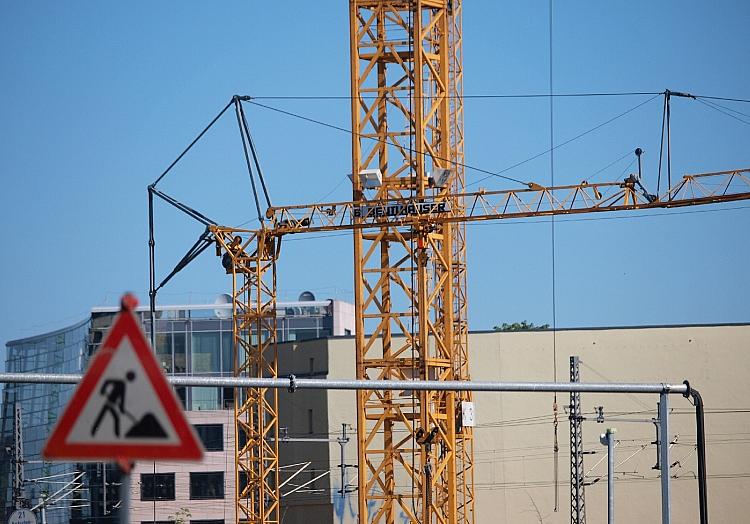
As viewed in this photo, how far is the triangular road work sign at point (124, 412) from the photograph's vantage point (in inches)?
315

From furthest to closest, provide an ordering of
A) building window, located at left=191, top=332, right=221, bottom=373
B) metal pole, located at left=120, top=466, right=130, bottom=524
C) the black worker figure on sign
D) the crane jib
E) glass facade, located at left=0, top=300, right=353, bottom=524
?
building window, located at left=191, top=332, right=221, bottom=373, glass facade, located at left=0, top=300, right=353, bottom=524, the crane jib, the black worker figure on sign, metal pole, located at left=120, top=466, right=130, bottom=524

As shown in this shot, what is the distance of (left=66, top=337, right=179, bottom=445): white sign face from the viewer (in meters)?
8.03

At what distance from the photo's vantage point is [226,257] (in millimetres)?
58281

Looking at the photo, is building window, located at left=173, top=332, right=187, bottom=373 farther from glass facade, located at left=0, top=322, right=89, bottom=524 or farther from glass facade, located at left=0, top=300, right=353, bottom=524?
glass facade, located at left=0, top=322, right=89, bottom=524

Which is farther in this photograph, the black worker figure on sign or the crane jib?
the crane jib

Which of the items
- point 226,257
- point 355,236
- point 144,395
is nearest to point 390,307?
point 355,236

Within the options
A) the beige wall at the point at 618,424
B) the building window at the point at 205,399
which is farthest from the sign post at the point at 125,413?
the building window at the point at 205,399

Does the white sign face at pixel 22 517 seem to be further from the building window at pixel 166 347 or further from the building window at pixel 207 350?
the building window at pixel 207 350

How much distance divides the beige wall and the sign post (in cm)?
6457

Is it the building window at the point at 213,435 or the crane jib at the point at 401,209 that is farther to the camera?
the building window at the point at 213,435

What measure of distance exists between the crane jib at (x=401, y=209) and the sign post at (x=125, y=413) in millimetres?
39855

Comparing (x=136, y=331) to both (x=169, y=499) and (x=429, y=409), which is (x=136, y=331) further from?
(x=169, y=499)

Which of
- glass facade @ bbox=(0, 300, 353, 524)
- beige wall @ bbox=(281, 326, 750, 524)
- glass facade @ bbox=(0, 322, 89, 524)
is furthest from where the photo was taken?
glass facade @ bbox=(0, 300, 353, 524)

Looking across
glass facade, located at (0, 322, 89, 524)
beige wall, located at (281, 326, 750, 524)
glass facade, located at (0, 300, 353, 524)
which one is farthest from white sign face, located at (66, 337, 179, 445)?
glass facade, located at (0, 300, 353, 524)
